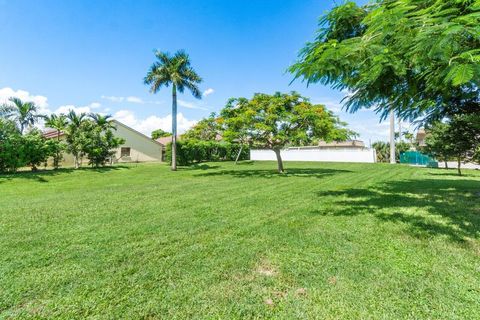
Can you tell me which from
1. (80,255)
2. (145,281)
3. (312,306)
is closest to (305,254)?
(312,306)

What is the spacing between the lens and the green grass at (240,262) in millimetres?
2516

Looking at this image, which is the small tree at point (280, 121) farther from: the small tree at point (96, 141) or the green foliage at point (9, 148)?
the green foliage at point (9, 148)

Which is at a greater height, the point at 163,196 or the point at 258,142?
the point at 258,142

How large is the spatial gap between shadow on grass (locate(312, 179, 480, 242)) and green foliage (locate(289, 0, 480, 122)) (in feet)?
8.24

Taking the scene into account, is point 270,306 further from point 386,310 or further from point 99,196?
point 99,196

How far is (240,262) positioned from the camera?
350cm

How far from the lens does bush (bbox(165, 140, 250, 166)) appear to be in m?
26.2

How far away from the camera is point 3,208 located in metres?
6.89

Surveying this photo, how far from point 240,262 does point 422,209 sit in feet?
18.3

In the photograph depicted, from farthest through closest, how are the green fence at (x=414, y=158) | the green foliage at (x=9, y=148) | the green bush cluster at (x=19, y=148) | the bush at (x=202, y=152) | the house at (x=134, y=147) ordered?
the house at (x=134, y=147) → the green fence at (x=414, y=158) → the bush at (x=202, y=152) → the green bush cluster at (x=19, y=148) → the green foliage at (x=9, y=148)

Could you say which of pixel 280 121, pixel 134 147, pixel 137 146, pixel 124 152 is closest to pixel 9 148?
pixel 280 121

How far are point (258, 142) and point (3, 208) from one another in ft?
42.6

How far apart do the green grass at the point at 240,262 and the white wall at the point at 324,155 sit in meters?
28.2

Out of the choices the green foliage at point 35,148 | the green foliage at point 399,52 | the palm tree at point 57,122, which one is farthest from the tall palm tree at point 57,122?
the green foliage at point 399,52
